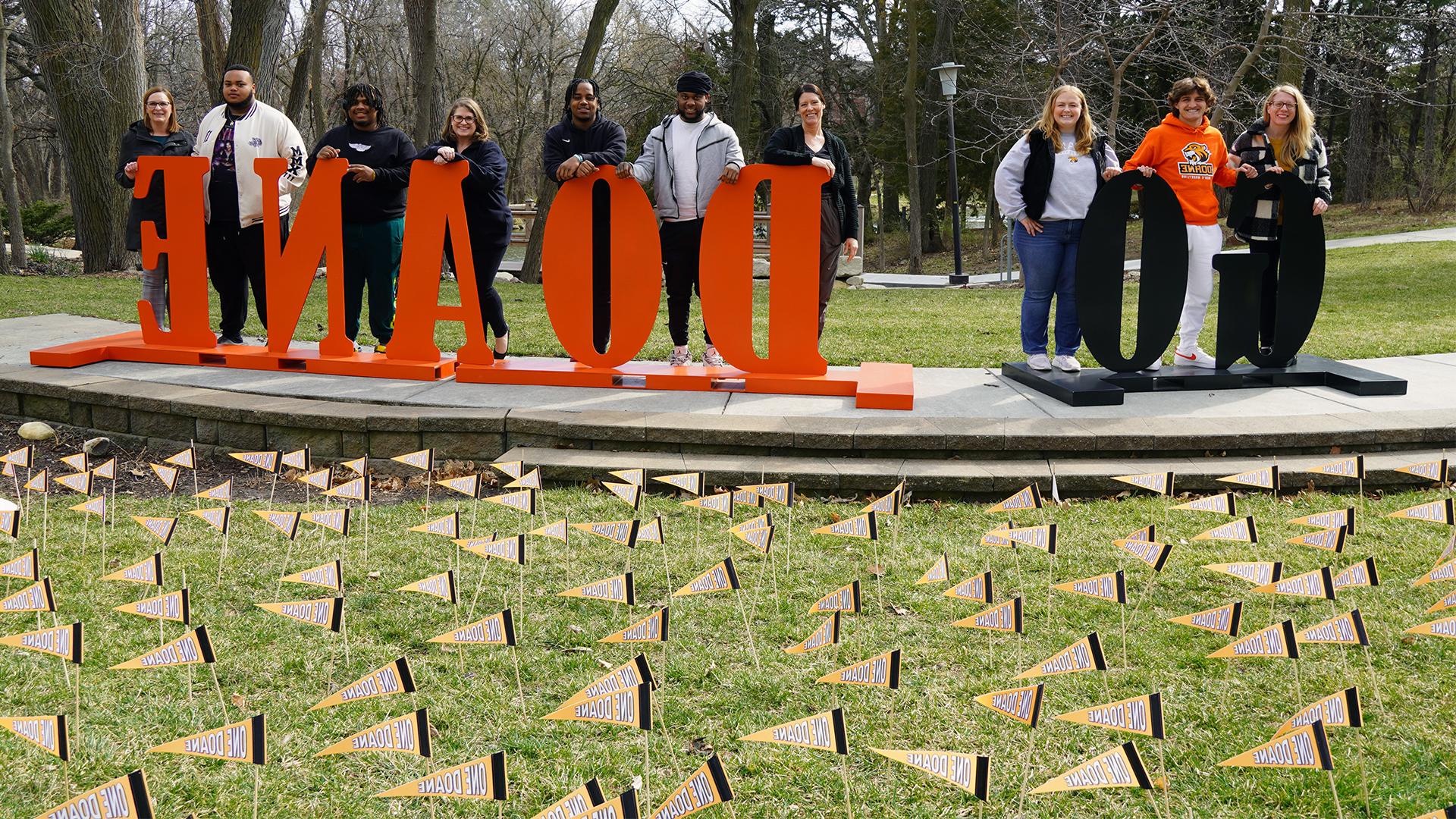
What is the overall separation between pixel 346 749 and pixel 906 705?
1491 millimetres

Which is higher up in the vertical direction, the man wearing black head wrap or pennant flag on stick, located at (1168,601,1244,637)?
the man wearing black head wrap

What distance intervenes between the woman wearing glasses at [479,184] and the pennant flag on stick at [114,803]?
15.6 ft

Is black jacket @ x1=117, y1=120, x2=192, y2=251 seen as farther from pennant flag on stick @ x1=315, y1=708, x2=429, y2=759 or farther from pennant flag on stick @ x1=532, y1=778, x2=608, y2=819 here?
pennant flag on stick @ x1=532, y1=778, x2=608, y2=819

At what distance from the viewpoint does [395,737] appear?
2.17 meters

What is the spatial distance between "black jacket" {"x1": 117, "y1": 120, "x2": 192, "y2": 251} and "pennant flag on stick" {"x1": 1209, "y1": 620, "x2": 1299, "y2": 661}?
6725mm

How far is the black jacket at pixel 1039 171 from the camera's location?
6.15m

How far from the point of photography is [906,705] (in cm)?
298

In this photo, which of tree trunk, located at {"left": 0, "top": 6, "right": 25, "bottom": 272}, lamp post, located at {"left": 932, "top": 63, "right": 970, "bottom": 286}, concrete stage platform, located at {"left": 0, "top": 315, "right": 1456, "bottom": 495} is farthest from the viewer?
lamp post, located at {"left": 932, "top": 63, "right": 970, "bottom": 286}

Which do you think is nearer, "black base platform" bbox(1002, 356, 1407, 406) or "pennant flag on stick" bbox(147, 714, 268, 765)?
"pennant flag on stick" bbox(147, 714, 268, 765)

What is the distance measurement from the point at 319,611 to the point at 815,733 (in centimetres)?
162

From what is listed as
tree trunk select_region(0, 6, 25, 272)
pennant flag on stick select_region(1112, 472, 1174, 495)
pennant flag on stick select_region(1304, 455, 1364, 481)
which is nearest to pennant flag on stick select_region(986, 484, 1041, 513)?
pennant flag on stick select_region(1112, 472, 1174, 495)

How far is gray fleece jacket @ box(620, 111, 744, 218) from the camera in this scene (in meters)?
6.22

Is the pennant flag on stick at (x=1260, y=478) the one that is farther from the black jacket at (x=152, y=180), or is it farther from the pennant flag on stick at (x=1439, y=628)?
the black jacket at (x=152, y=180)

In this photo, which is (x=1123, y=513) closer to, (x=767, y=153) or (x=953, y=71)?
(x=767, y=153)
